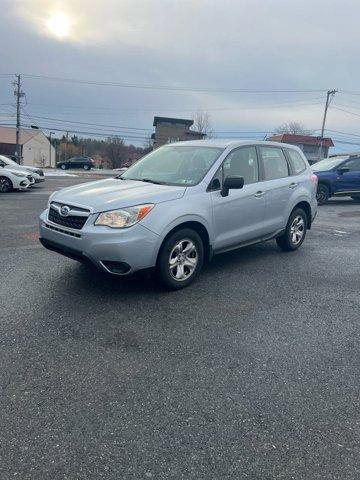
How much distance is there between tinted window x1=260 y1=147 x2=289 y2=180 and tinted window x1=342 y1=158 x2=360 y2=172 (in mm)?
9090

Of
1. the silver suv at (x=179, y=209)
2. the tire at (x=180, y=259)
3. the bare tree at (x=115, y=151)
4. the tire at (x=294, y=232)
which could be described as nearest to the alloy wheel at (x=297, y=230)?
the tire at (x=294, y=232)

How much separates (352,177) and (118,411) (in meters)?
13.9

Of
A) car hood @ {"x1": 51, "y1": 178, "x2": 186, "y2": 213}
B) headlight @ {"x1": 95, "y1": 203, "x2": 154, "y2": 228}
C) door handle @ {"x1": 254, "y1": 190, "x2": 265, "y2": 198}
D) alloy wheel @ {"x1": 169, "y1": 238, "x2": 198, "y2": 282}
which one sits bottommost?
alloy wheel @ {"x1": 169, "y1": 238, "x2": 198, "y2": 282}

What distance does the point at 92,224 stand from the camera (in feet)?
13.5

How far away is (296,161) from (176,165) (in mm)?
2497

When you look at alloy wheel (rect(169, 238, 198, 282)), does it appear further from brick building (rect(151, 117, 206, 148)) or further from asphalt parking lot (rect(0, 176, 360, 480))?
brick building (rect(151, 117, 206, 148))

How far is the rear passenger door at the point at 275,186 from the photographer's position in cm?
588

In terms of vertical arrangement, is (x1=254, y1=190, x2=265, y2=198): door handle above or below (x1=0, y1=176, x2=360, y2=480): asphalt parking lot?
above

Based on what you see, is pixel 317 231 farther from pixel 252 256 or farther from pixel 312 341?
pixel 312 341

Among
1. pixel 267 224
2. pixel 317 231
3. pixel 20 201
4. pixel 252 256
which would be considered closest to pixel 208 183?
pixel 267 224

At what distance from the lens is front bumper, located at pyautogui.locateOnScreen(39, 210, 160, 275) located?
4.04 m

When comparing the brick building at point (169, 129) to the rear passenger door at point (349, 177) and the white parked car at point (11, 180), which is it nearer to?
the white parked car at point (11, 180)

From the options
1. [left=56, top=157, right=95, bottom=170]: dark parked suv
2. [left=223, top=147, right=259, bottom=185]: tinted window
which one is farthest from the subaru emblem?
[left=56, top=157, right=95, bottom=170]: dark parked suv

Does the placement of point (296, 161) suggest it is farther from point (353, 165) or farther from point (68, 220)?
point (353, 165)
